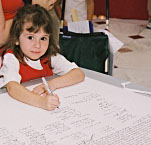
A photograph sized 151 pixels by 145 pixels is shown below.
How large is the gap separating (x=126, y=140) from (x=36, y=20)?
0.63 m

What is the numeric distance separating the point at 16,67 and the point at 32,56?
0.25 feet

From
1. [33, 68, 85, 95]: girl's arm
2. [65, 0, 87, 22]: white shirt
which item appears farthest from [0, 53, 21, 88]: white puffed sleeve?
[65, 0, 87, 22]: white shirt

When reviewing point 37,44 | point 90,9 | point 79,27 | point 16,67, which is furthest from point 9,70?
point 90,9

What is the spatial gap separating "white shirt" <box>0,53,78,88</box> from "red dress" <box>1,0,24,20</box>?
9.8 inches

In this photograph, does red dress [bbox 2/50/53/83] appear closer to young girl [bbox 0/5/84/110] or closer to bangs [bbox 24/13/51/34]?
young girl [bbox 0/5/84/110]

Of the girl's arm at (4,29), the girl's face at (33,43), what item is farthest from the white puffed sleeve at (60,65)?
the girl's arm at (4,29)

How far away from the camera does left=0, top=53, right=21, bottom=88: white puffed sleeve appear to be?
105 cm

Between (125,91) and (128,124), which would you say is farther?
(125,91)

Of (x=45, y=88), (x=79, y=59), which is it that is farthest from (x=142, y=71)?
(x=45, y=88)

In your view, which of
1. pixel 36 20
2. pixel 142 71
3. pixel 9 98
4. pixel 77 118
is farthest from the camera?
pixel 142 71

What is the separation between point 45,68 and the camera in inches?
47.2

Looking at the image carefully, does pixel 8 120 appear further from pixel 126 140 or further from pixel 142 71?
pixel 142 71

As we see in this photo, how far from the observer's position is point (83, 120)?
80cm

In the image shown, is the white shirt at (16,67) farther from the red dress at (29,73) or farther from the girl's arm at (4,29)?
the girl's arm at (4,29)
